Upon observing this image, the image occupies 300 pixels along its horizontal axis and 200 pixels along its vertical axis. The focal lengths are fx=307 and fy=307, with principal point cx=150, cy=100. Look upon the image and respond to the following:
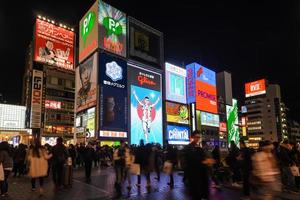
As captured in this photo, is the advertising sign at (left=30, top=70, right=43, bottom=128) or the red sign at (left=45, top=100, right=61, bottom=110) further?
the red sign at (left=45, top=100, right=61, bottom=110)

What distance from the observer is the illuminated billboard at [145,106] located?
154ft

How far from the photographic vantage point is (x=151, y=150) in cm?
1217

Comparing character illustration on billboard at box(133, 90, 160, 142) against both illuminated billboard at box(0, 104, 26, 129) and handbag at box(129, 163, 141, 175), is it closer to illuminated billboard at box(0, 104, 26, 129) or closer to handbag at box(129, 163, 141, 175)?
handbag at box(129, 163, 141, 175)

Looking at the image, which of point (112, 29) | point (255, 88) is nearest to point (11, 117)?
point (112, 29)

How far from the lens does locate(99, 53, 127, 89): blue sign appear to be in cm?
4331

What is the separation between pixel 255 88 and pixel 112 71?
94.5 metres

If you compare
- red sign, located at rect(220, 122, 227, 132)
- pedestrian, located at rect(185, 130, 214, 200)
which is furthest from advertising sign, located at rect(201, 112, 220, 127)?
pedestrian, located at rect(185, 130, 214, 200)

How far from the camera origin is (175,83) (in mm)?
57625

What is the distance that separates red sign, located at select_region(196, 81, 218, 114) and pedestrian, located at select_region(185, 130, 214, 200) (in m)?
56.2

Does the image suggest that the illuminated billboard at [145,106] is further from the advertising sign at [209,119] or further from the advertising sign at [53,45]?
the advertising sign at [209,119]

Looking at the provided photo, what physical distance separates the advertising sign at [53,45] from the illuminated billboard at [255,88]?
86610 mm

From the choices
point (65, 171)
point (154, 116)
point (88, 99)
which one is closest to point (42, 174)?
point (65, 171)

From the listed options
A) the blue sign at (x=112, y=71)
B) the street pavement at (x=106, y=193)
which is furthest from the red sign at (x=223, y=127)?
the street pavement at (x=106, y=193)

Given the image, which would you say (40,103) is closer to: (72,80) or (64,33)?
(64,33)
